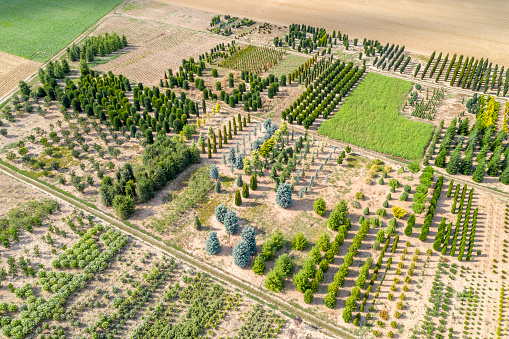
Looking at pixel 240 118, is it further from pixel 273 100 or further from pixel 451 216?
pixel 451 216

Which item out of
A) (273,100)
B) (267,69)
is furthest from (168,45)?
(273,100)

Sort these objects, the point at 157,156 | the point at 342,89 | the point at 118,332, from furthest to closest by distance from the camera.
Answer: the point at 342,89 < the point at 157,156 < the point at 118,332

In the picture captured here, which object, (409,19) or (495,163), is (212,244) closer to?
(495,163)

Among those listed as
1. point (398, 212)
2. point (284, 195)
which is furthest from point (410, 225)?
point (284, 195)

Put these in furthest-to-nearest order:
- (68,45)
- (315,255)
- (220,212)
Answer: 1. (68,45)
2. (220,212)
3. (315,255)

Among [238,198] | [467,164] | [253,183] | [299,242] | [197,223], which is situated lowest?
[197,223]

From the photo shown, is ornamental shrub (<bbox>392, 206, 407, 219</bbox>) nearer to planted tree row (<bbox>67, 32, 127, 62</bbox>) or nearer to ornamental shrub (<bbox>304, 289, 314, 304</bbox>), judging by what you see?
ornamental shrub (<bbox>304, 289, 314, 304</bbox>)
